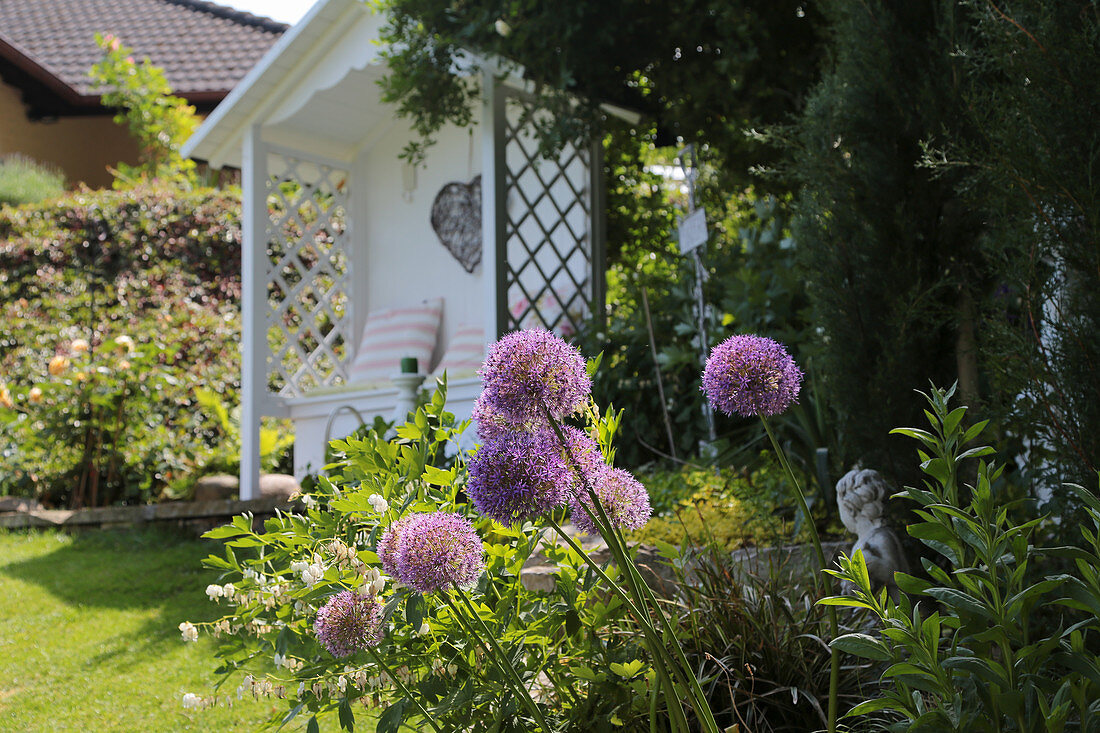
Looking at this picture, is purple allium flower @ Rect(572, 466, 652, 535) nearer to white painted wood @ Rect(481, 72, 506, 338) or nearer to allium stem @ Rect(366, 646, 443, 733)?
allium stem @ Rect(366, 646, 443, 733)

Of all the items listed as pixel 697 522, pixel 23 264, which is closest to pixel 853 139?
pixel 697 522

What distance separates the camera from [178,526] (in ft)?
18.2

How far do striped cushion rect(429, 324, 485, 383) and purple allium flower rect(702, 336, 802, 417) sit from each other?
4255mm

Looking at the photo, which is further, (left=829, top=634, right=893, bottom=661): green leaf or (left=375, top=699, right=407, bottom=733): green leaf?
(left=375, top=699, right=407, bottom=733): green leaf

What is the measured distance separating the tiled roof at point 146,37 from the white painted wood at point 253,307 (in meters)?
6.32

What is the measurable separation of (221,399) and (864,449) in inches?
238

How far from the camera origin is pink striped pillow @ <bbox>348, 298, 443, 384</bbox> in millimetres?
6234

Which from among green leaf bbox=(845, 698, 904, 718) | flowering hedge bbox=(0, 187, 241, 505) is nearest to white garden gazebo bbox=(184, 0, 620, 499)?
flowering hedge bbox=(0, 187, 241, 505)

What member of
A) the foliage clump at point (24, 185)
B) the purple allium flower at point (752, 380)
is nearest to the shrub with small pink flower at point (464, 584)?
the purple allium flower at point (752, 380)

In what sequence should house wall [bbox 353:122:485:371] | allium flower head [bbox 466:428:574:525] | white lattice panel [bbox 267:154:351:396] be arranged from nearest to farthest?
allium flower head [bbox 466:428:574:525] → white lattice panel [bbox 267:154:351:396] → house wall [bbox 353:122:485:371]

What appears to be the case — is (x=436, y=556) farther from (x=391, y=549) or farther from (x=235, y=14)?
(x=235, y=14)

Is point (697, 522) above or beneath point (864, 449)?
beneath

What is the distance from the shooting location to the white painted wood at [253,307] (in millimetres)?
5730

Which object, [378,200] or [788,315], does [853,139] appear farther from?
[378,200]
